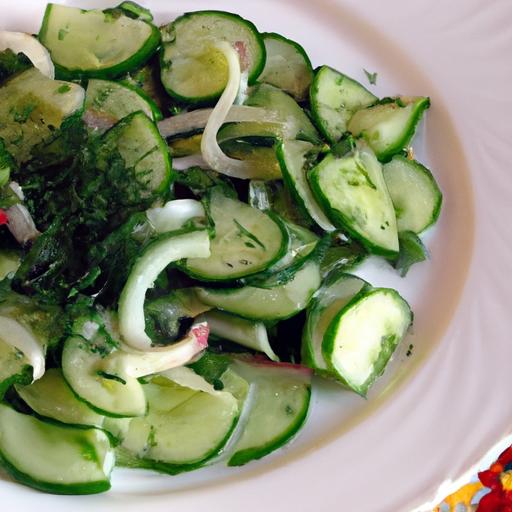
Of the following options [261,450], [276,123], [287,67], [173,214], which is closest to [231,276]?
[173,214]

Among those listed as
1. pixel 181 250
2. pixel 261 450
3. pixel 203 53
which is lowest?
pixel 261 450

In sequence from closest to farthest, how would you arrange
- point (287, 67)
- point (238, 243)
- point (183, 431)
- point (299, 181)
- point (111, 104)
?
point (183, 431), point (238, 243), point (299, 181), point (111, 104), point (287, 67)

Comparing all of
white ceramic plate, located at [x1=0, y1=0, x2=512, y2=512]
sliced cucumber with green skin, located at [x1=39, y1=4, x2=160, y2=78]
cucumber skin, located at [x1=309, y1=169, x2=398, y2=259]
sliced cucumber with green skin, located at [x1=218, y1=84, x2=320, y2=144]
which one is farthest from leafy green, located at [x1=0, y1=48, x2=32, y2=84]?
cucumber skin, located at [x1=309, y1=169, x2=398, y2=259]

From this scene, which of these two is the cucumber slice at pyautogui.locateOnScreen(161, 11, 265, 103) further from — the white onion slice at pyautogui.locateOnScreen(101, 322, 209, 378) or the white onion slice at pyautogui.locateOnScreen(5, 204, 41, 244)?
the white onion slice at pyautogui.locateOnScreen(101, 322, 209, 378)

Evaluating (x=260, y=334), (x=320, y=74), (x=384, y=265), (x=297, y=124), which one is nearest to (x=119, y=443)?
(x=260, y=334)

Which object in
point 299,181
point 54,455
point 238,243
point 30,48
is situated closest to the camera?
point 54,455

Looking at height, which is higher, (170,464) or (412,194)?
(412,194)

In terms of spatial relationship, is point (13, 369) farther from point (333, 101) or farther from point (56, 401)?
point (333, 101)

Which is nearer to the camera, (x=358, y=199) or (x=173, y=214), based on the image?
(x=173, y=214)
